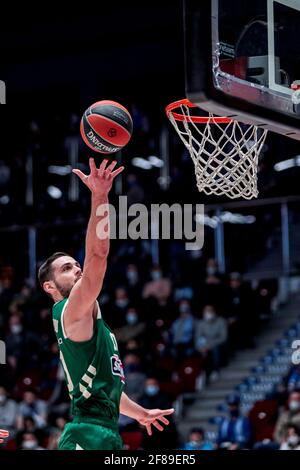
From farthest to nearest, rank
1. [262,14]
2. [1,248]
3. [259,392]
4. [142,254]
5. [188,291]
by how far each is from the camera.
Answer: [1,248] → [142,254] → [188,291] → [259,392] → [262,14]

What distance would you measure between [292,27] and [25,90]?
11464 millimetres

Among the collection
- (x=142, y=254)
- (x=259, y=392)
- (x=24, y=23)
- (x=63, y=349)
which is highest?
(x=24, y=23)

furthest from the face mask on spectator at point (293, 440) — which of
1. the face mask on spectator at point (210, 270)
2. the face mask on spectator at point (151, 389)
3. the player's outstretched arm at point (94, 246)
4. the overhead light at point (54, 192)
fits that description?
the overhead light at point (54, 192)

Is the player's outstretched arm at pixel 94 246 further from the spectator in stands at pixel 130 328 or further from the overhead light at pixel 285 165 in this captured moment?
the spectator in stands at pixel 130 328

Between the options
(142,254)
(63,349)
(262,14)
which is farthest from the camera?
(142,254)

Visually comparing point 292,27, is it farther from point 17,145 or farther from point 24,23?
point 17,145

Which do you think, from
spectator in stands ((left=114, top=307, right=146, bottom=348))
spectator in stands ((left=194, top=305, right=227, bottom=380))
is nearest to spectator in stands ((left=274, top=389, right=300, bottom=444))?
spectator in stands ((left=194, top=305, right=227, bottom=380))

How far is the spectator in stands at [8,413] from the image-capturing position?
42.5 ft

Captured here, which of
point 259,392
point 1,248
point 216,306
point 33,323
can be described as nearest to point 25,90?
point 1,248

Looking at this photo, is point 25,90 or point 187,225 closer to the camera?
point 187,225

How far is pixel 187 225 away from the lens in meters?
14.6

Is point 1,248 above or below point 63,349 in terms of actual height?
above

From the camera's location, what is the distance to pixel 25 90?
16.9m

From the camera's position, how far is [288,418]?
10.8 m
